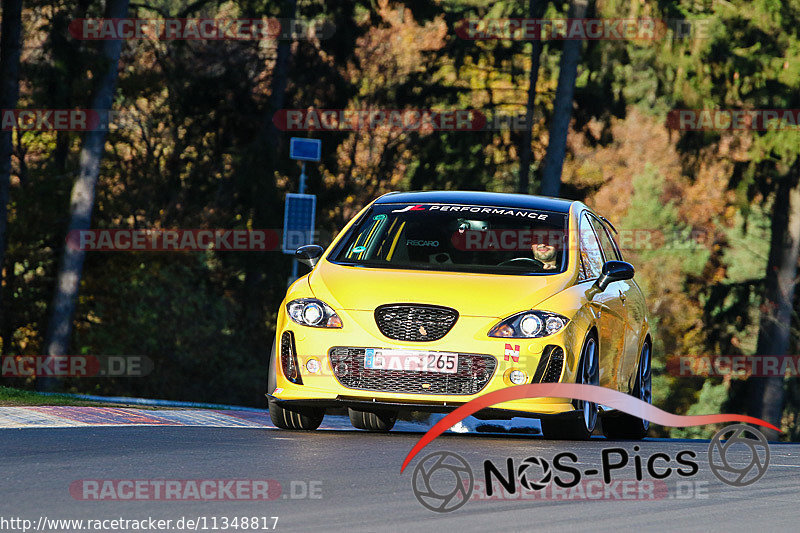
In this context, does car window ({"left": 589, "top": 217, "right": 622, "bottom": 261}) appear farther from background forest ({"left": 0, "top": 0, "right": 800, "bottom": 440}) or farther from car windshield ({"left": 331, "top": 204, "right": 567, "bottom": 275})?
background forest ({"left": 0, "top": 0, "right": 800, "bottom": 440})

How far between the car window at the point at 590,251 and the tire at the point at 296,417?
2412 millimetres

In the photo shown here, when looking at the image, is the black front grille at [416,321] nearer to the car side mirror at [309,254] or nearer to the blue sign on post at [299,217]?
the car side mirror at [309,254]

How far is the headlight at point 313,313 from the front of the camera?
10828 millimetres

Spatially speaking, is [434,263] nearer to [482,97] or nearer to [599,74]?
[599,74]

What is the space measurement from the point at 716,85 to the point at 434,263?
2529 cm

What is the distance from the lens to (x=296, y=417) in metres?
11.7

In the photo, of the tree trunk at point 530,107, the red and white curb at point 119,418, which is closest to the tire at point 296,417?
the red and white curb at point 119,418

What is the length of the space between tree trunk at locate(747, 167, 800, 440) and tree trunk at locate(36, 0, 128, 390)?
1653cm

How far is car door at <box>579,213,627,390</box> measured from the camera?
11766 millimetres

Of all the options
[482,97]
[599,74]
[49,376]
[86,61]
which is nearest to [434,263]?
[86,61]

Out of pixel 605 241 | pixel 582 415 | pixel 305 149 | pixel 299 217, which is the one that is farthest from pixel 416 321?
pixel 299 217

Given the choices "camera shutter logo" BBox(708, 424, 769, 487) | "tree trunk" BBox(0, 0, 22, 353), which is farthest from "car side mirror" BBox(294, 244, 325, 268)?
"tree trunk" BBox(0, 0, 22, 353)

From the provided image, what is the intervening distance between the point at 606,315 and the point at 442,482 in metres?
3.90

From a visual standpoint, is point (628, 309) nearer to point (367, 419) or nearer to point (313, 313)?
point (367, 419)
